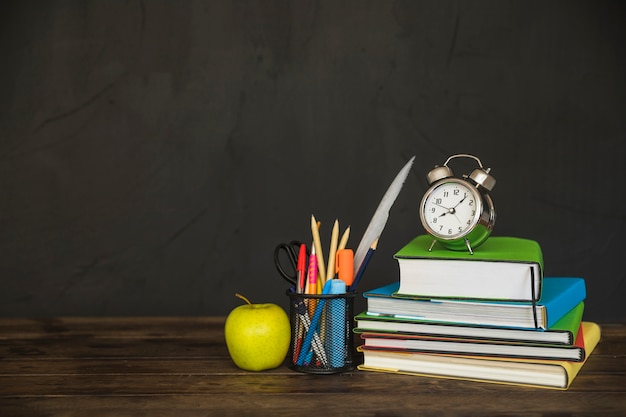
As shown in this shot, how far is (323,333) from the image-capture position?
1259mm

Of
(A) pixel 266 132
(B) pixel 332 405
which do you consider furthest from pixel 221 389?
(A) pixel 266 132

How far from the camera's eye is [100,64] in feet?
5.94

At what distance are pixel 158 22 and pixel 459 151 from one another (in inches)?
31.8

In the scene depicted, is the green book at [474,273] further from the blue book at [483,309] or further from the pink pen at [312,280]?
the pink pen at [312,280]

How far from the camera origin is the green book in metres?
1.17

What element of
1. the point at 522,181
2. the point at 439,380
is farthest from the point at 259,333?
the point at 522,181

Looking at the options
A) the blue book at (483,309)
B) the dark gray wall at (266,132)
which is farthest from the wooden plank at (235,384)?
the dark gray wall at (266,132)

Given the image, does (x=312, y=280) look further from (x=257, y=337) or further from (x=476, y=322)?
(x=476, y=322)

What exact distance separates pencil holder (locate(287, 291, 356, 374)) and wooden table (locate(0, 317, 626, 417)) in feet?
0.08

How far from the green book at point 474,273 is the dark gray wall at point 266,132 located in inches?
21.9

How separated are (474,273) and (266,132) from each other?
771 mm

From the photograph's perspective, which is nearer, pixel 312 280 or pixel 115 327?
pixel 312 280

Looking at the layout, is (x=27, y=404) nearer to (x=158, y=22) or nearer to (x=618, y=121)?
(x=158, y=22)

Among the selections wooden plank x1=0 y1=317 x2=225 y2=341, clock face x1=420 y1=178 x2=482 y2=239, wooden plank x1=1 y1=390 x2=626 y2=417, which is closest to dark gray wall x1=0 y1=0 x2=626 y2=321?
wooden plank x1=0 y1=317 x2=225 y2=341
